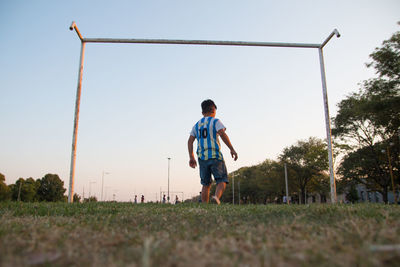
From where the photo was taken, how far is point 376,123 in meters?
29.2

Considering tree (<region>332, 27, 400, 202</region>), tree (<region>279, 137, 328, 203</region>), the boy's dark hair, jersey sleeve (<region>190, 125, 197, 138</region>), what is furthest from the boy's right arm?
tree (<region>279, 137, 328, 203</region>)

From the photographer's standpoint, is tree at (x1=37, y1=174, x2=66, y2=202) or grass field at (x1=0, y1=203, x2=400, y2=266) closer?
grass field at (x1=0, y1=203, x2=400, y2=266)

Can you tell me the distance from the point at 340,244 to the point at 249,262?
70 centimetres

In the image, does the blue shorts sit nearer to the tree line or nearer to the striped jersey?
the striped jersey

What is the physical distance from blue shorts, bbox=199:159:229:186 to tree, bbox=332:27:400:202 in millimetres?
24498

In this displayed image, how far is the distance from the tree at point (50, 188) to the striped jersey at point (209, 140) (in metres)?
75.8

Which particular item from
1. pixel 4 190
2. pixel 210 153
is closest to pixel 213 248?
pixel 210 153

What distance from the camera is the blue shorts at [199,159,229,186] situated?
7.20m

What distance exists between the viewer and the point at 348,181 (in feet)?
128

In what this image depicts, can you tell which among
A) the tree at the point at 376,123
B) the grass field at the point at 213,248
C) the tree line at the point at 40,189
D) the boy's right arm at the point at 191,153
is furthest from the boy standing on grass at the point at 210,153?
the tree line at the point at 40,189

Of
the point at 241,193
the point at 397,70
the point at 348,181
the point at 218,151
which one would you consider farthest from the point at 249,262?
the point at 241,193

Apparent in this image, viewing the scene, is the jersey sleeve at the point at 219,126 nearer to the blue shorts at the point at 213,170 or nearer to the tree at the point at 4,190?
the blue shorts at the point at 213,170

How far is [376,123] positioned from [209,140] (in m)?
28.4

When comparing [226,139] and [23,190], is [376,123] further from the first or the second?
[23,190]
